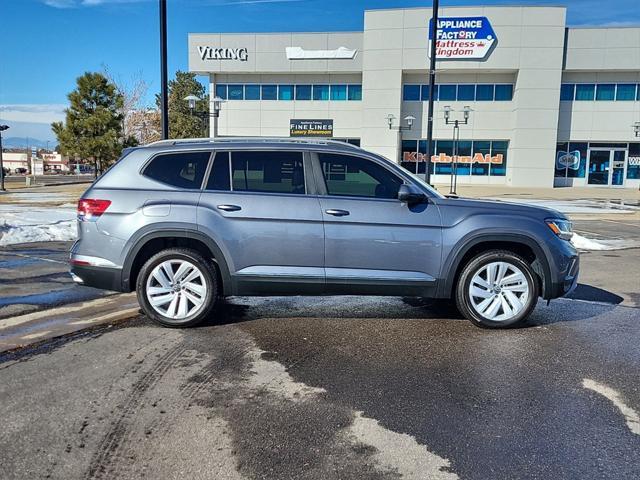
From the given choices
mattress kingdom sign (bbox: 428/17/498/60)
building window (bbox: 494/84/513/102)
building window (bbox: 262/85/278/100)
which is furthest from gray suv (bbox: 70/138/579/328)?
building window (bbox: 262/85/278/100)

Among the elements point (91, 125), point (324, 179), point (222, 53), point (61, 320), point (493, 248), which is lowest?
point (61, 320)

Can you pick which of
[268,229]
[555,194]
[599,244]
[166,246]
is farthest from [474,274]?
[555,194]

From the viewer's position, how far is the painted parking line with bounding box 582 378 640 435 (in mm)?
3271

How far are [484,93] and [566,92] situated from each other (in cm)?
574

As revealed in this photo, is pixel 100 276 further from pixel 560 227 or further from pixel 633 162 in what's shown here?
pixel 633 162

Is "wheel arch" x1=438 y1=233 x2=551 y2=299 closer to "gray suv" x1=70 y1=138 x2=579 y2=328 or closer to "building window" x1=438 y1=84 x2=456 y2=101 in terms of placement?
"gray suv" x1=70 y1=138 x2=579 y2=328

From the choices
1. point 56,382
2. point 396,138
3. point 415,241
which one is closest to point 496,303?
point 415,241

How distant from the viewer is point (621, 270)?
28.1 ft

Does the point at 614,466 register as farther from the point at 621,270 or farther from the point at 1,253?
the point at 1,253

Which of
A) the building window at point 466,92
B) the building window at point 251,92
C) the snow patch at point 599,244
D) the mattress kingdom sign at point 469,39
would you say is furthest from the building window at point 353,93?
the snow patch at point 599,244

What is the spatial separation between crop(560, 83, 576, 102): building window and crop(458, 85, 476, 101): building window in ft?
20.2

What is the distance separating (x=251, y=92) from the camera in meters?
40.1

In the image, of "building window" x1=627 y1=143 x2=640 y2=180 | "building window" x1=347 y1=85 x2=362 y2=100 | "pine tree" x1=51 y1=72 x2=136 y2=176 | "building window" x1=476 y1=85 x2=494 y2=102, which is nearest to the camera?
"pine tree" x1=51 y1=72 x2=136 y2=176

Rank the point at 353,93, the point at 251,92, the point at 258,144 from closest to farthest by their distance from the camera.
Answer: the point at 258,144 < the point at 353,93 < the point at 251,92
